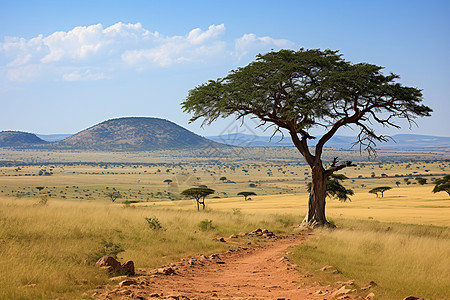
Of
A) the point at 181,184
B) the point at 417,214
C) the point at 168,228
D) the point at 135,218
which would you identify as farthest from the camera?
the point at 181,184

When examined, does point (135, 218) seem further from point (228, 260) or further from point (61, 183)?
point (61, 183)

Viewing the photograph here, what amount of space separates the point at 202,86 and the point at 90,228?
11.6 m

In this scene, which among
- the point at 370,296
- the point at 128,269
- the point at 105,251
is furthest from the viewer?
the point at 105,251

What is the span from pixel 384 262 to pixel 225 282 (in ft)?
14.8

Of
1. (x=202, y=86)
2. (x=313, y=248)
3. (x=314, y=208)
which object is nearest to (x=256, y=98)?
(x=202, y=86)


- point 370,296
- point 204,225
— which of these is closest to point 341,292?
point 370,296

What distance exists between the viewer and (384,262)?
39.4ft

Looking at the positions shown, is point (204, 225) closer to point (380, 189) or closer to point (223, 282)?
point (223, 282)

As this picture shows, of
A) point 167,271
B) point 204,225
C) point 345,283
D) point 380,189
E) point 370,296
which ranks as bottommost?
point 380,189

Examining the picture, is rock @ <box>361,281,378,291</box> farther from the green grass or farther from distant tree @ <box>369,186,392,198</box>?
distant tree @ <box>369,186,392,198</box>

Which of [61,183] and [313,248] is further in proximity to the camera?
[61,183]

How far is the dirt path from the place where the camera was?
860 centimetres

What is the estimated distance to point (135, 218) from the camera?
19750 millimetres

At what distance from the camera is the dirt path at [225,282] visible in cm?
860
